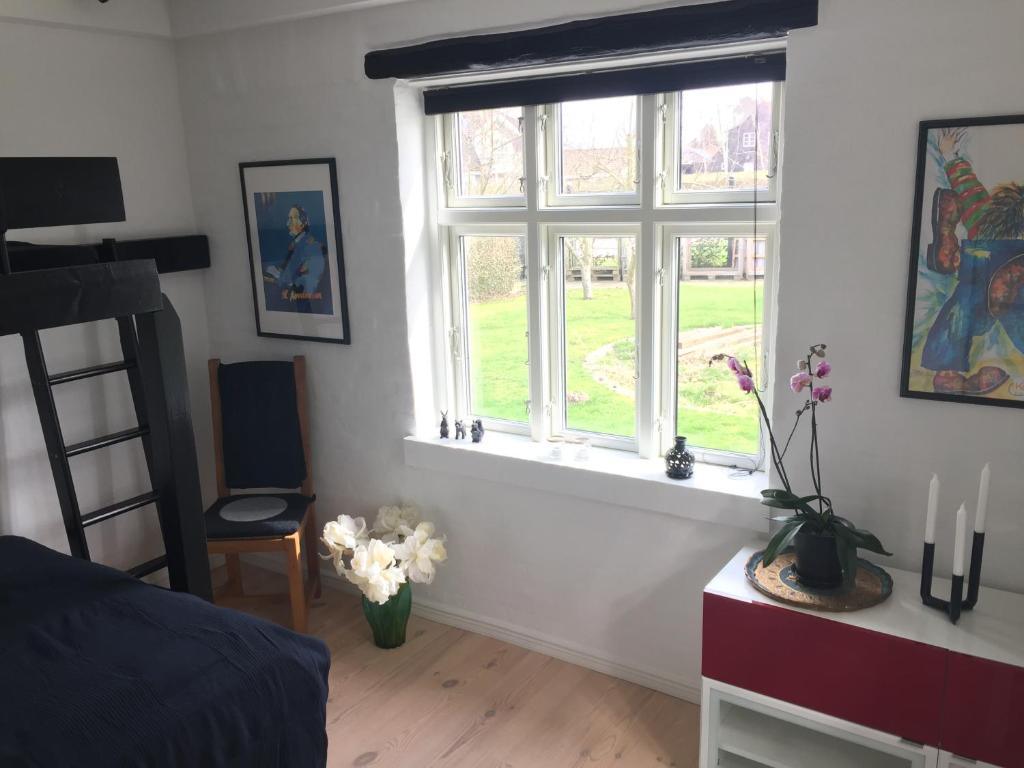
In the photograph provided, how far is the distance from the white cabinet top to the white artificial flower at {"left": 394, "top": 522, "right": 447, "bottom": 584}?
1.31 meters

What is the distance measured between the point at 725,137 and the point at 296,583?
2399 mm

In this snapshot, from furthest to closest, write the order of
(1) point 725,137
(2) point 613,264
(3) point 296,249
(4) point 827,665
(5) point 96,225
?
1. (3) point 296,249
2. (5) point 96,225
3. (2) point 613,264
4. (1) point 725,137
5. (4) point 827,665

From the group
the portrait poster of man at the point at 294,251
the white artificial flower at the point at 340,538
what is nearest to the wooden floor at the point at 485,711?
the white artificial flower at the point at 340,538

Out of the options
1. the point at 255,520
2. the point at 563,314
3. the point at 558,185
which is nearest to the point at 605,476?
the point at 563,314

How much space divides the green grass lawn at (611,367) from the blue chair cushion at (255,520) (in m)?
0.90

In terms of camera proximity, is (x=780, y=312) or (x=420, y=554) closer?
(x=780, y=312)

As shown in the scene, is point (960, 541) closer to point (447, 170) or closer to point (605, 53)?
point (605, 53)

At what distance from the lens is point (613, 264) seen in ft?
10.5

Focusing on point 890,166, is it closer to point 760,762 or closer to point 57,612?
point 760,762

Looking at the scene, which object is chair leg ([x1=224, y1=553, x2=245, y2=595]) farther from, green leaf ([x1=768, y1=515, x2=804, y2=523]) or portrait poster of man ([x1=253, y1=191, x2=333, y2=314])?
green leaf ([x1=768, y1=515, x2=804, y2=523])

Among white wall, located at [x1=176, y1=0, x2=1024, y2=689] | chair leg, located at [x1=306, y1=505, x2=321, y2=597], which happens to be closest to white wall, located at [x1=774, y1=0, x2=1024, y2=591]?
white wall, located at [x1=176, y1=0, x2=1024, y2=689]

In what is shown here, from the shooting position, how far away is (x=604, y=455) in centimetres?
329

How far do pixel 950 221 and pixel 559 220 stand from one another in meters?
1.38

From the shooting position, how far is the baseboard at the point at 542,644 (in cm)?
313
